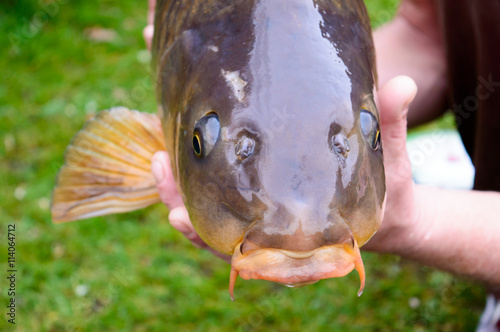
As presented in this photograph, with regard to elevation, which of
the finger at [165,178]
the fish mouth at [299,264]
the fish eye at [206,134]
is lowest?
the finger at [165,178]

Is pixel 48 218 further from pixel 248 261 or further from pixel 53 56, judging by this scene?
pixel 248 261

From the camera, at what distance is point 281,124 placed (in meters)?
1.15

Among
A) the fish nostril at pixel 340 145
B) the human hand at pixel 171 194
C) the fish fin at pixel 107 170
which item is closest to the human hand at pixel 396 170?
the fish nostril at pixel 340 145

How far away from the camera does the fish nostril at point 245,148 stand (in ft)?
3.77

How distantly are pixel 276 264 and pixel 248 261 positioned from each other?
58 mm

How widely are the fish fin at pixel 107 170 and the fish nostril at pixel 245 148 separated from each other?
74 cm

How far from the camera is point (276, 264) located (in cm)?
106

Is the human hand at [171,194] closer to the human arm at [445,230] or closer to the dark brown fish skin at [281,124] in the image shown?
the dark brown fish skin at [281,124]

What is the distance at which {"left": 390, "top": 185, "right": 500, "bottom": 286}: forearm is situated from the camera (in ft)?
5.95

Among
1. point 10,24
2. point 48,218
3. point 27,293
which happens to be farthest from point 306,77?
point 10,24

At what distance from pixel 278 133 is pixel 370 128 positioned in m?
0.22

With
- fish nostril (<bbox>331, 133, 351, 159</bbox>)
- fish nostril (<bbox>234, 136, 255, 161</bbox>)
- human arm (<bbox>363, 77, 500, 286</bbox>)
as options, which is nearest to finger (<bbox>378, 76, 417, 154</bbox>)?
human arm (<bbox>363, 77, 500, 286</bbox>)

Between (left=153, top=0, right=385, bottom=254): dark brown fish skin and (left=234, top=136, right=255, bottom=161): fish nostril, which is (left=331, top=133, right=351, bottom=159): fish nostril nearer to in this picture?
(left=153, top=0, right=385, bottom=254): dark brown fish skin

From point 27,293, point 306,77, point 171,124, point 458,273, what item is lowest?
point 27,293
